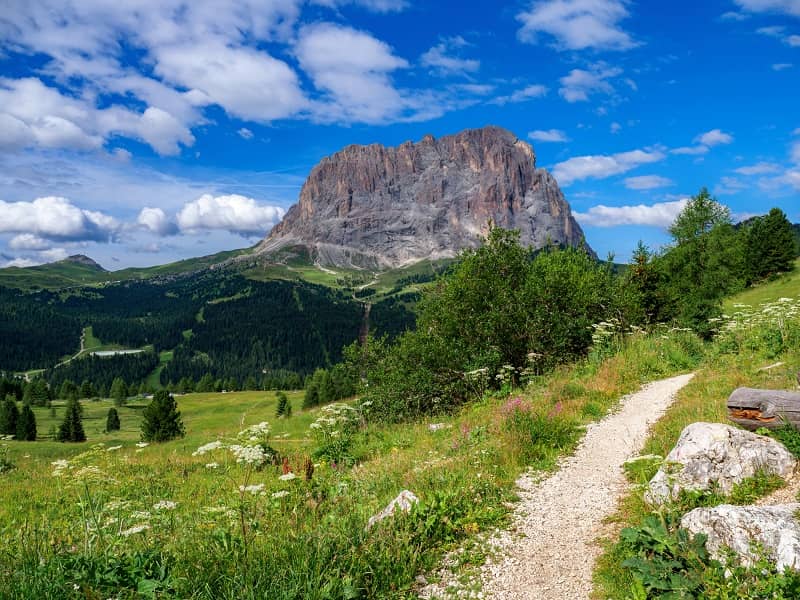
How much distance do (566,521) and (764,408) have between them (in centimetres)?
450

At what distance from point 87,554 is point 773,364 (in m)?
17.9

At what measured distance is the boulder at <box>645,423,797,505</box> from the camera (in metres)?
7.65

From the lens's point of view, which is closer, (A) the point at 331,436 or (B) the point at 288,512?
(B) the point at 288,512

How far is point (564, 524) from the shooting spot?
25.8ft

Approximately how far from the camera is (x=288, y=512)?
316 inches

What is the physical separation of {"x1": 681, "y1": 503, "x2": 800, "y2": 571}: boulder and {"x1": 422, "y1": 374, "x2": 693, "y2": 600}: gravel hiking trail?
1.68 meters

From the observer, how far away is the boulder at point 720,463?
765 cm

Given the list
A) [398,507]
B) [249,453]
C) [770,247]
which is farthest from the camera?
[770,247]

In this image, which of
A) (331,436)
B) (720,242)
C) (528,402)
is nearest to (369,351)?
(331,436)

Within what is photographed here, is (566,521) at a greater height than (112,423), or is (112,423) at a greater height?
(566,521)

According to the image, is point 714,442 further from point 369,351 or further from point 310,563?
point 369,351

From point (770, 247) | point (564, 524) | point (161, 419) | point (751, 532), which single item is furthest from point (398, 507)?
point (770, 247)

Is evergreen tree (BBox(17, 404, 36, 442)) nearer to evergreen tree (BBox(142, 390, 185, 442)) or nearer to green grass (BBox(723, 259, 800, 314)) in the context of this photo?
evergreen tree (BBox(142, 390, 185, 442))

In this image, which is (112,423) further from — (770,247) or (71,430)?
(770,247)
